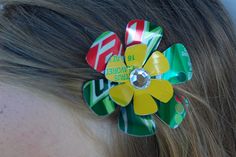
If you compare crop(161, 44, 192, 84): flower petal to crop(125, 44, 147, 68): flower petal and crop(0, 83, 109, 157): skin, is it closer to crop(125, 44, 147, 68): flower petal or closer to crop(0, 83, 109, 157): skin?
crop(125, 44, 147, 68): flower petal

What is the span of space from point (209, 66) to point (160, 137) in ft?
0.67

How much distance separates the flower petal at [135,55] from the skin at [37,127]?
0.15 m

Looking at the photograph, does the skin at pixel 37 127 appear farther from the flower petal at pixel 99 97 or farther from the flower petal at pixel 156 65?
the flower petal at pixel 156 65

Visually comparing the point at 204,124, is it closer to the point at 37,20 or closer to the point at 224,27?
the point at 224,27

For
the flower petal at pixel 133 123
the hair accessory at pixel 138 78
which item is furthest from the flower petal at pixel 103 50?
the flower petal at pixel 133 123

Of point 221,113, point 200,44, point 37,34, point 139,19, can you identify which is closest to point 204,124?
point 221,113

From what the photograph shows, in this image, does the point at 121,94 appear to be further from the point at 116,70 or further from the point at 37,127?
the point at 37,127

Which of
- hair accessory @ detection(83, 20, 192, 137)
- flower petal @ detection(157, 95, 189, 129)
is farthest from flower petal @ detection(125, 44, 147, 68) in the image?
flower petal @ detection(157, 95, 189, 129)

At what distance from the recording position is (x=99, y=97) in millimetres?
821

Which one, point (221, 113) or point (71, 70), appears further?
point (221, 113)

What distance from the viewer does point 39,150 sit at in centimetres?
83

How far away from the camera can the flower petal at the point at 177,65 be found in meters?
0.86

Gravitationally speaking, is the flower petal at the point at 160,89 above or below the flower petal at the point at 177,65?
below

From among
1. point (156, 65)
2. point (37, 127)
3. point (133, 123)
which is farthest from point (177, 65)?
point (37, 127)
